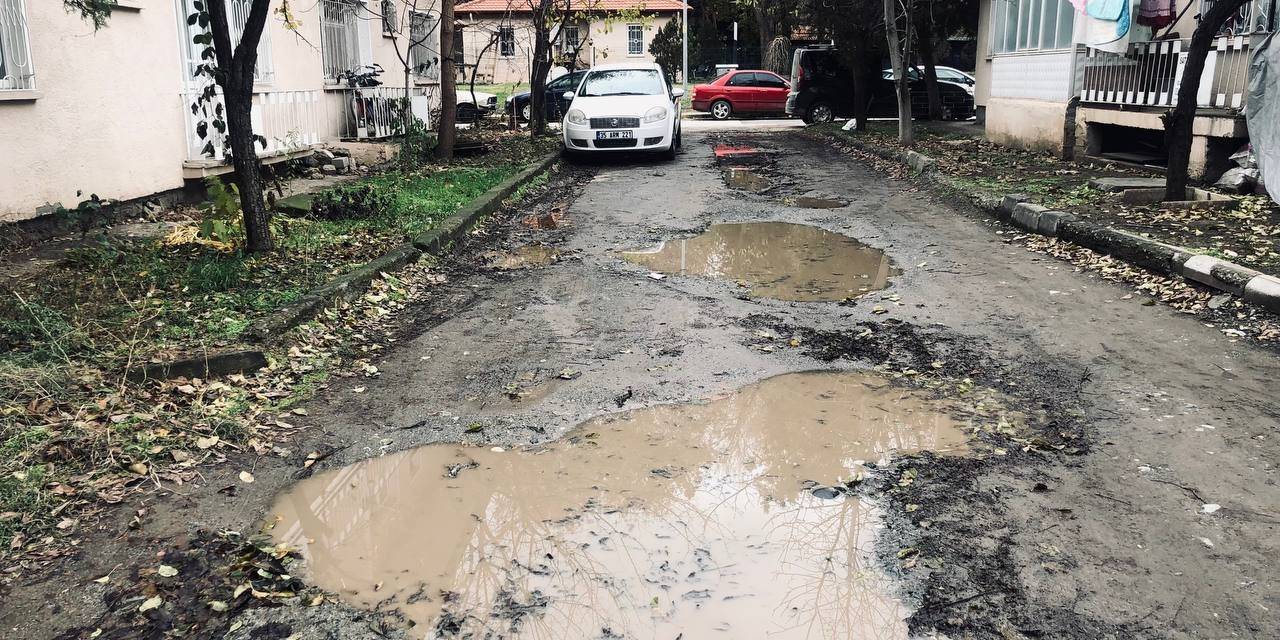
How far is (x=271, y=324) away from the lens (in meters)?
5.10

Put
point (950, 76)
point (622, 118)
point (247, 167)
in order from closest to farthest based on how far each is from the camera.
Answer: point (247, 167)
point (622, 118)
point (950, 76)

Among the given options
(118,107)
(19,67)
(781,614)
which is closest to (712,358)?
(781,614)

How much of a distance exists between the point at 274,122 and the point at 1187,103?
991 centimetres

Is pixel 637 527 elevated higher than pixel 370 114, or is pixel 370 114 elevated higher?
pixel 370 114

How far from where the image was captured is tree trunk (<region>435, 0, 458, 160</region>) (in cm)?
1316

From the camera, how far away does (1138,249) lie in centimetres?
692

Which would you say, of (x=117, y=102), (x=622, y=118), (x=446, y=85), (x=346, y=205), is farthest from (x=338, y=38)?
(x=346, y=205)

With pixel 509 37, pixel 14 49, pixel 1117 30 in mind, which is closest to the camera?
pixel 14 49

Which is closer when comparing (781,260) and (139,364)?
(139,364)

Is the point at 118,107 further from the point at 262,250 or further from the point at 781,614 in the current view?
the point at 781,614

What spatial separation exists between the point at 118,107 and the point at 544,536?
7377 millimetres

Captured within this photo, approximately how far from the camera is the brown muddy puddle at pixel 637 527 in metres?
2.77

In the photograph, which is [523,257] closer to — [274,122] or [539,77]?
[274,122]

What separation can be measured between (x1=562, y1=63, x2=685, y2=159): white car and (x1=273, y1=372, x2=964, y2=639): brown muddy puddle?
35.0ft
